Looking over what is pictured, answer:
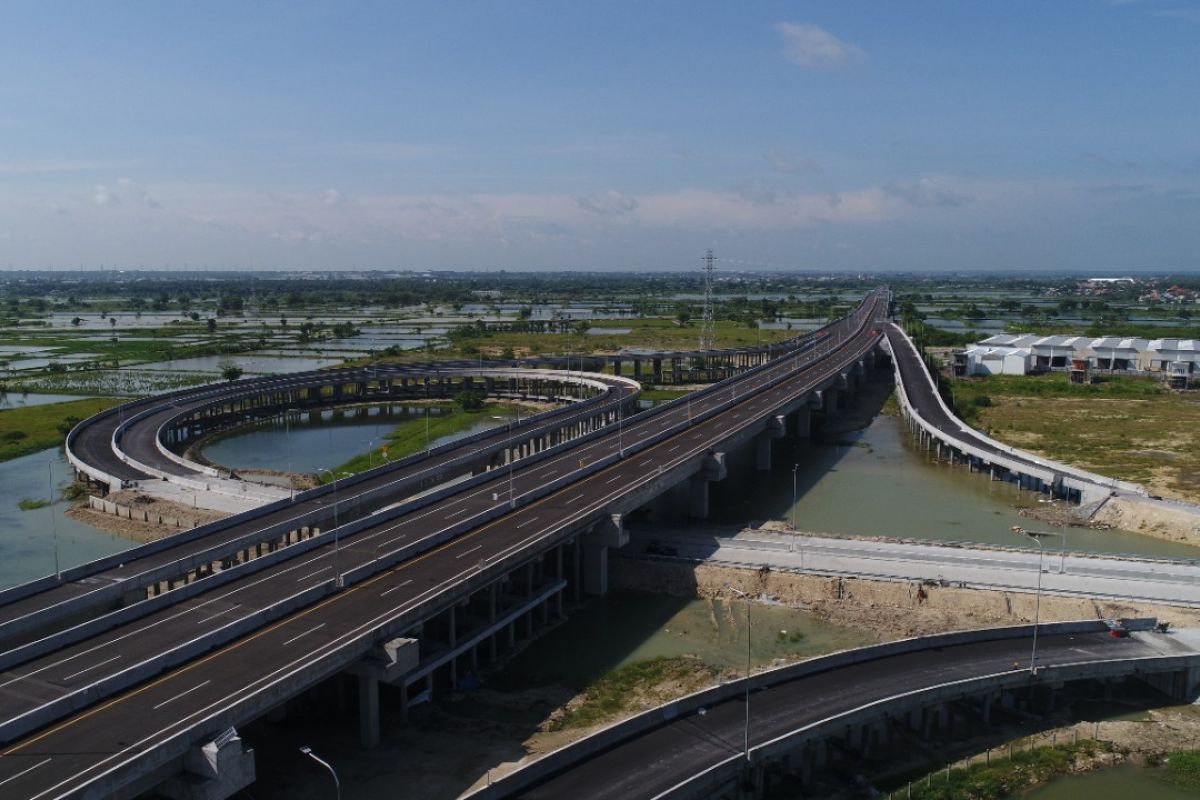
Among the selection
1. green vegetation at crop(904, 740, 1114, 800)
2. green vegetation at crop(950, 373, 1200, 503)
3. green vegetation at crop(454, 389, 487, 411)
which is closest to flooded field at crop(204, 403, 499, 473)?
green vegetation at crop(454, 389, 487, 411)

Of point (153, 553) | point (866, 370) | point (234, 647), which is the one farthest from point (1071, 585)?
point (866, 370)

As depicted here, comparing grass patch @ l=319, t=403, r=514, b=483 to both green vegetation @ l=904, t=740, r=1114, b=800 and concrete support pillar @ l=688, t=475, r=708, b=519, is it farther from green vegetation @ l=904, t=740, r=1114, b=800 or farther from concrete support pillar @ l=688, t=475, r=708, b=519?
green vegetation @ l=904, t=740, r=1114, b=800

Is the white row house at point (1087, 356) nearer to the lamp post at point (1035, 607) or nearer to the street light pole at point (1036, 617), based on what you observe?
the lamp post at point (1035, 607)

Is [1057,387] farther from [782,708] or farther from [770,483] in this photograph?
[782,708]

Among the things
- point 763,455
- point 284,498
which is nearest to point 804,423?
point 763,455

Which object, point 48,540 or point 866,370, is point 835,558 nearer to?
point 48,540

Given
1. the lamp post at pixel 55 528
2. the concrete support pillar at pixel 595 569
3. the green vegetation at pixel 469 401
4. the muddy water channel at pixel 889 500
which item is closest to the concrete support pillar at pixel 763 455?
the muddy water channel at pixel 889 500
